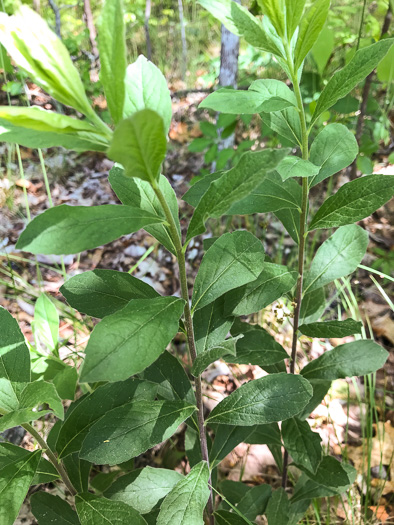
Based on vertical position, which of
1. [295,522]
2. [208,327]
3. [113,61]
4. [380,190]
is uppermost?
[113,61]

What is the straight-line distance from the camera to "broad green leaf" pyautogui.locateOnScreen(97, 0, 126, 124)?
1.94 ft

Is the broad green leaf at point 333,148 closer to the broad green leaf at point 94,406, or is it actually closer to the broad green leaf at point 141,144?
the broad green leaf at point 141,144

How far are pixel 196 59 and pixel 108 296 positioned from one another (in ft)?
16.2

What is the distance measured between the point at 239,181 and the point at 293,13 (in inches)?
16.7

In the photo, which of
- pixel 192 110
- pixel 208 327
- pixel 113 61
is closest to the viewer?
pixel 113 61

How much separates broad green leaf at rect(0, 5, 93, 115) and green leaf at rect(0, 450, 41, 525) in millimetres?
777

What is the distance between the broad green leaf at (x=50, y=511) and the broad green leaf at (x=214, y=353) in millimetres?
594

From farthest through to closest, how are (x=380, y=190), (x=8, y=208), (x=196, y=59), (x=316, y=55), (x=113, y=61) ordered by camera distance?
1. (x=196, y=59)
2. (x=8, y=208)
3. (x=316, y=55)
4. (x=380, y=190)
5. (x=113, y=61)

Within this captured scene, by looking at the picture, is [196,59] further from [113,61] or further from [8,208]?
[113,61]

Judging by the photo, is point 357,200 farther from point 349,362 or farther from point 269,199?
point 349,362

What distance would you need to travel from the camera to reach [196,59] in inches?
202

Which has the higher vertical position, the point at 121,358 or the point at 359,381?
the point at 121,358

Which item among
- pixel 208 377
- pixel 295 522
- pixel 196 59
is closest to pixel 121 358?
pixel 295 522

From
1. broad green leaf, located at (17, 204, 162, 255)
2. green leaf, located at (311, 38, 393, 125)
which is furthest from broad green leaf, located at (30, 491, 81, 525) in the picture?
green leaf, located at (311, 38, 393, 125)
